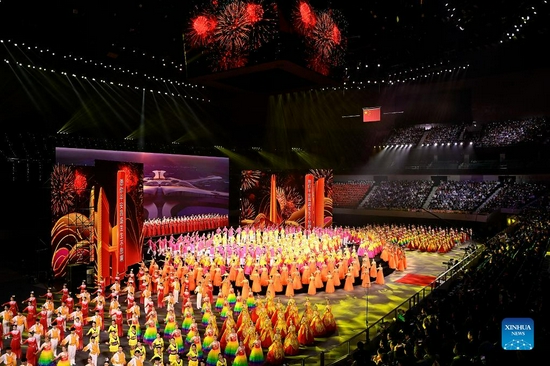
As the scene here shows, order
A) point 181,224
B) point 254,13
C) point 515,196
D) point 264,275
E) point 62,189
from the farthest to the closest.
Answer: point 515,196 → point 181,224 → point 62,189 → point 264,275 → point 254,13

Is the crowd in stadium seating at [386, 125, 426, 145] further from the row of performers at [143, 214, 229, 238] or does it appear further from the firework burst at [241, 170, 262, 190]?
the row of performers at [143, 214, 229, 238]

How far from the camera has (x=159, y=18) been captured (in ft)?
44.5

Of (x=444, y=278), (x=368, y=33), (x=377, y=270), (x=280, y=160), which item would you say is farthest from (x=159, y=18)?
(x=280, y=160)

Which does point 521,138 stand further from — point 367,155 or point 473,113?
point 367,155

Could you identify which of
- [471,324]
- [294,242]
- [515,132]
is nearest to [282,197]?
[294,242]

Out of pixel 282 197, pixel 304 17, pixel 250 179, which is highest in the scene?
pixel 304 17

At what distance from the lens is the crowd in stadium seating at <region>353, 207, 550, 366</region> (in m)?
5.11

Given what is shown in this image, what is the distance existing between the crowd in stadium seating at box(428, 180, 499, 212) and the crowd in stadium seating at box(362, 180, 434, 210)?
82 cm

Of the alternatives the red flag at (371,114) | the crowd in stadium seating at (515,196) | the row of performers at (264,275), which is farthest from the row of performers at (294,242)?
the red flag at (371,114)

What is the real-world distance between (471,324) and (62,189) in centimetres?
1131

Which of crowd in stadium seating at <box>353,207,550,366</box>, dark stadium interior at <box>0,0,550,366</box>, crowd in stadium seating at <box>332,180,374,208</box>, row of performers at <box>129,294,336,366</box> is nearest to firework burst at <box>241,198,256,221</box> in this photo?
dark stadium interior at <box>0,0,550,366</box>

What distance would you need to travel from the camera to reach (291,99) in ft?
82.8

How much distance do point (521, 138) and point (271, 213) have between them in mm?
14616

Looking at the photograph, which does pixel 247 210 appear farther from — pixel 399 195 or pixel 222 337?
pixel 222 337
